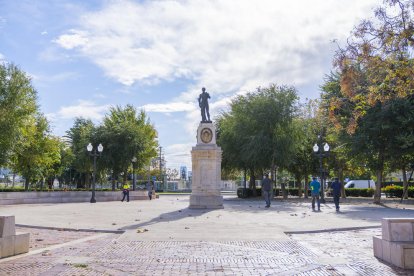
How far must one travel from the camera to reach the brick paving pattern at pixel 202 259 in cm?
738

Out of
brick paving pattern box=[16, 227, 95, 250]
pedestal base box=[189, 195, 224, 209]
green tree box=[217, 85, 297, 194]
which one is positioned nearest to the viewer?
brick paving pattern box=[16, 227, 95, 250]

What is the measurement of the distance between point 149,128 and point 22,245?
45.0 meters

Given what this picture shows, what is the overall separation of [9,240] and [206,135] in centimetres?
1658

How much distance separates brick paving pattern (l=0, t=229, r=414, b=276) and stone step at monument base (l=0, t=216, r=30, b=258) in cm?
45

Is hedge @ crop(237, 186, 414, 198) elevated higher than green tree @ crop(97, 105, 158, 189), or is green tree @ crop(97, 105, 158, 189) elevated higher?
green tree @ crop(97, 105, 158, 189)

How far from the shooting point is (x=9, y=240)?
8711mm

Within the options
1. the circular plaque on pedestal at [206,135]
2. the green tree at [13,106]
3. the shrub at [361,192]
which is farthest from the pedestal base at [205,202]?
the shrub at [361,192]

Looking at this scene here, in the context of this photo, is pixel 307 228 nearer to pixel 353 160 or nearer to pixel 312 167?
pixel 353 160

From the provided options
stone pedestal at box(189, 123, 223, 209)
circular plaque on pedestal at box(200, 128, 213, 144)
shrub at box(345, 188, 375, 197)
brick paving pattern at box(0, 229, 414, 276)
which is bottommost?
brick paving pattern at box(0, 229, 414, 276)

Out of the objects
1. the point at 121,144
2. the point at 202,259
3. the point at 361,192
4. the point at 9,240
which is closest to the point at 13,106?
the point at 121,144

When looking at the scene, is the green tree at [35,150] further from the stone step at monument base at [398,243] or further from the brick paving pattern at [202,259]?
the stone step at monument base at [398,243]

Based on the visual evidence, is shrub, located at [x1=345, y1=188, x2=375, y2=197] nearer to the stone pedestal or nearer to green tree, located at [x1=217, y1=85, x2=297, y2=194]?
green tree, located at [x1=217, y1=85, x2=297, y2=194]

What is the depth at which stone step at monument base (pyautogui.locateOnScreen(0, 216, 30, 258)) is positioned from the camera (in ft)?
28.1

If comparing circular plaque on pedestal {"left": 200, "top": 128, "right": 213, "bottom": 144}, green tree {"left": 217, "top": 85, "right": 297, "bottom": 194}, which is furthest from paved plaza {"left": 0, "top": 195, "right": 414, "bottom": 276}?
green tree {"left": 217, "top": 85, "right": 297, "bottom": 194}
